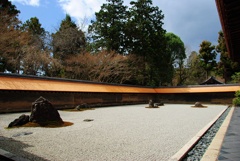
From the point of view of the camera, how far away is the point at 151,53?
79.0 feet

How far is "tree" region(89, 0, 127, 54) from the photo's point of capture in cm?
2280

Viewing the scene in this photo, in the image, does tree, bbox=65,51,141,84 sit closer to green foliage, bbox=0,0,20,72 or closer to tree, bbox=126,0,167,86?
tree, bbox=126,0,167,86

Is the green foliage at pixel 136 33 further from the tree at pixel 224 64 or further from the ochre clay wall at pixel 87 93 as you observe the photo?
the tree at pixel 224 64

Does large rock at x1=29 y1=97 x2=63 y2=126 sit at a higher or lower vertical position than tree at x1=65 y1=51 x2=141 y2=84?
lower

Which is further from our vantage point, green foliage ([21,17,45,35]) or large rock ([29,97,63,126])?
green foliage ([21,17,45,35])

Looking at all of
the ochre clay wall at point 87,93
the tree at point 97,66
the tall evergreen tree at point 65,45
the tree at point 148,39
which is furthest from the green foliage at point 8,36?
the tree at point 148,39

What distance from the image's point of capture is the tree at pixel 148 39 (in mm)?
23656

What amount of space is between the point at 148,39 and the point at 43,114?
63.7ft

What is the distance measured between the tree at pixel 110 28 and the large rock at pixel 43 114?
650 inches

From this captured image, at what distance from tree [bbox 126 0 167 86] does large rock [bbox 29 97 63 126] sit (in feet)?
59.1

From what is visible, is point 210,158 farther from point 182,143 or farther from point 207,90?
point 207,90

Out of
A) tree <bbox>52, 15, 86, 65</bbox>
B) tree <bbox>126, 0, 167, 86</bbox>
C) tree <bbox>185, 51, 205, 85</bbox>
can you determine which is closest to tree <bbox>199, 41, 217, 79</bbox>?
tree <bbox>185, 51, 205, 85</bbox>

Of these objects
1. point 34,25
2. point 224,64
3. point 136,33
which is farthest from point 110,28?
point 224,64

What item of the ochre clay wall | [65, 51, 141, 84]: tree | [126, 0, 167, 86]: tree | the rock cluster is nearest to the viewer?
the rock cluster
